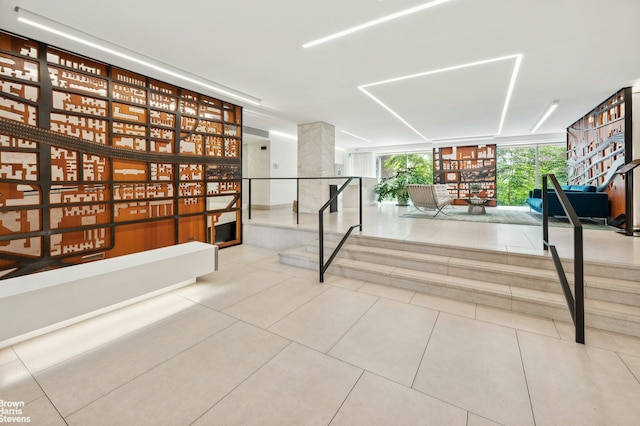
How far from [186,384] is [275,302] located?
1.29 meters

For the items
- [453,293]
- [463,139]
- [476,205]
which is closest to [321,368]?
[453,293]

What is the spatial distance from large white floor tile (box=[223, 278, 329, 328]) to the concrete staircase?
24.4 inches

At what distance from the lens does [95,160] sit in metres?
3.60

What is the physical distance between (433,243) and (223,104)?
4552 mm

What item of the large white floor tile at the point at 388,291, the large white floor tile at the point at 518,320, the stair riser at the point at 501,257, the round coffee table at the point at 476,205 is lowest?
the large white floor tile at the point at 518,320

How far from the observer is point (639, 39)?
3213 millimetres

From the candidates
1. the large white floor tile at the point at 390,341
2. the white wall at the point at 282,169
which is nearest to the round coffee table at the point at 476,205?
the white wall at the point at 282,169

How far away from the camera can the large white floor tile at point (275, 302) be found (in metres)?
2.61

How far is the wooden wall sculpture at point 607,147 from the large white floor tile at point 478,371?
4691 mm

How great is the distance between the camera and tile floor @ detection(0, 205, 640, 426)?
1.49 metres

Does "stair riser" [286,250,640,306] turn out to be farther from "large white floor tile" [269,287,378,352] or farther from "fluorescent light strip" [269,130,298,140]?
"fluorescent light strip" [269,130,298,140]

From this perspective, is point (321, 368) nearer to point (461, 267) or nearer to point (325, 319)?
point (325, 319)

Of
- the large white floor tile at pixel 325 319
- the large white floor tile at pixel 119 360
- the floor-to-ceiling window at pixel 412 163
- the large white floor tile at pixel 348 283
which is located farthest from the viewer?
the floor-to-ceiling window at pixel 412 163

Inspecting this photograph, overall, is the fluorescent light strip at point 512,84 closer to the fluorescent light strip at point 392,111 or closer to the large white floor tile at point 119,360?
the fluorescent light strip at point 392,111
